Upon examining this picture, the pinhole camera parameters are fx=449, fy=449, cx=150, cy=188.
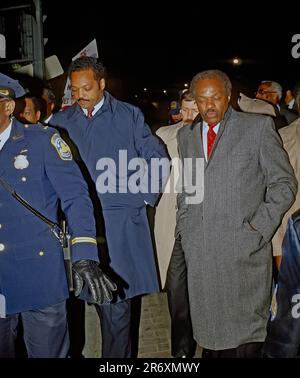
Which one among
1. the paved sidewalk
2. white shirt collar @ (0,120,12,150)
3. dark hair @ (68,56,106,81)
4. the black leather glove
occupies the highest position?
dark hair @ (68,56,106,81)

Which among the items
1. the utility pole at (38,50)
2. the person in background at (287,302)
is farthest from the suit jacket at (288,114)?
the person in background at (287,302)

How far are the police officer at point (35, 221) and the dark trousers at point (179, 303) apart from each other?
3.34 feet

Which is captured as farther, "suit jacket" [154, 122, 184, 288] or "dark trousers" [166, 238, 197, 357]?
"suit jacket" [154, 122, 184, 288]

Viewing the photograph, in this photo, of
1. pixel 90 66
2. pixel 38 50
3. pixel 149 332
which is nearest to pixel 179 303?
Answer: pixel 149 332

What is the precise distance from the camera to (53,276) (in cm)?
270

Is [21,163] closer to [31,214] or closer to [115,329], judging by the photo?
[31,214]

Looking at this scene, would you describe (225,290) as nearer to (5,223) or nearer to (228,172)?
(228,172)

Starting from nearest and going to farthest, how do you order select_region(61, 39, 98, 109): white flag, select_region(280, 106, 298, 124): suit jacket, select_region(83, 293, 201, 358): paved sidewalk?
select_region(83, 293, 201, 358): paved sidewalk → select_region(280, 106, 298, 124): suit jacket → select_region(61, 39, 98, 109): white flag

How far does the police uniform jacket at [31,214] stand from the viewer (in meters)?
2.61

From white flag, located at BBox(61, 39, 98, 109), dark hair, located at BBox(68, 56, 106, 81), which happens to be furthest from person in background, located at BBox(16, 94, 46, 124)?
dark hair, located at BBox(68, 56, 106, 81)

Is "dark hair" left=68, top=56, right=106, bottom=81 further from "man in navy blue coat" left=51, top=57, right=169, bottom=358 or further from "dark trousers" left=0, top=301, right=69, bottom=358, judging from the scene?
"dark trousers" left=0, top=301, right=69, bottom=358

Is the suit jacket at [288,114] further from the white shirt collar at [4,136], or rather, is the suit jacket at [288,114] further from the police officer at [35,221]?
the white shirt collar at [4,136]

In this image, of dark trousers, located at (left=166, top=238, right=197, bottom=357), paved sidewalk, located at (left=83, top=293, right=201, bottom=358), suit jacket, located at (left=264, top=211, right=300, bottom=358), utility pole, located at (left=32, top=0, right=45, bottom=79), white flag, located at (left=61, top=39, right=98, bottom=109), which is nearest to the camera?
suit jacket, located at (left=264, top=211, right=300, bottom=358)

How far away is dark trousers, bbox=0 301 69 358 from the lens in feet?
8.96
